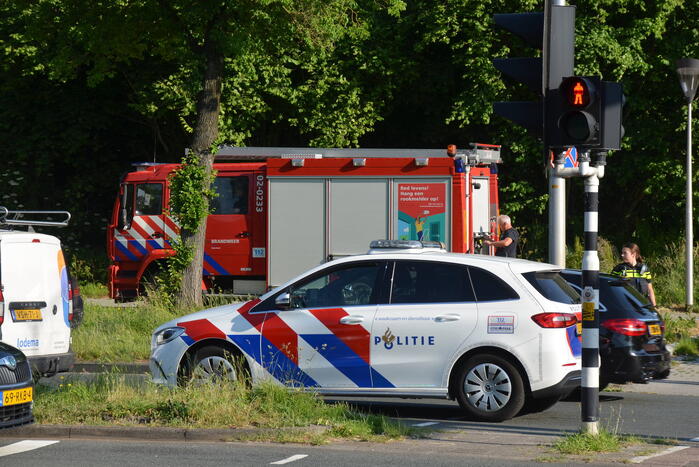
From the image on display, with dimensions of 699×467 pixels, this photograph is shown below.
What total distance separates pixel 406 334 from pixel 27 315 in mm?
4101

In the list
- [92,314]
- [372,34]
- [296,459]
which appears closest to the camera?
[296,459]

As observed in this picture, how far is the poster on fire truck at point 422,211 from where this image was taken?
19.2m

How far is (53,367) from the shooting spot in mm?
11695

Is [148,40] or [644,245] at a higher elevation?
[148,40]

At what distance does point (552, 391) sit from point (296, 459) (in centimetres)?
268

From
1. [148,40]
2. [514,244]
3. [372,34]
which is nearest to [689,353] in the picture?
[514,244]

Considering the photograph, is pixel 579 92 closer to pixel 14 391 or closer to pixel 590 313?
pixel 590 313

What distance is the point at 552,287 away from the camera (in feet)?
34.1

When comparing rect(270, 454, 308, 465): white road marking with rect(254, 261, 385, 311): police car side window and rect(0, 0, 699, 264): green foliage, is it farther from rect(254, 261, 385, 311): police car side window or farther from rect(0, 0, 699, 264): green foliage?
rect(0, 0, 699, 264): green foliage

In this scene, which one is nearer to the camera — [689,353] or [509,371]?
[509,371]

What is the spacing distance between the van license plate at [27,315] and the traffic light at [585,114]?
5905mm

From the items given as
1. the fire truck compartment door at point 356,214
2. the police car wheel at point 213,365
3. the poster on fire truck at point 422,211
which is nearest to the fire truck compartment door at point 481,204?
the poster on fire truck at point 422,211

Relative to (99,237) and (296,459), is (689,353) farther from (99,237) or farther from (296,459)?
(99,237)

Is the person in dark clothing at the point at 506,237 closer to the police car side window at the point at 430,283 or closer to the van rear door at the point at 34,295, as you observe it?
the police car side window at the point at 430,283
